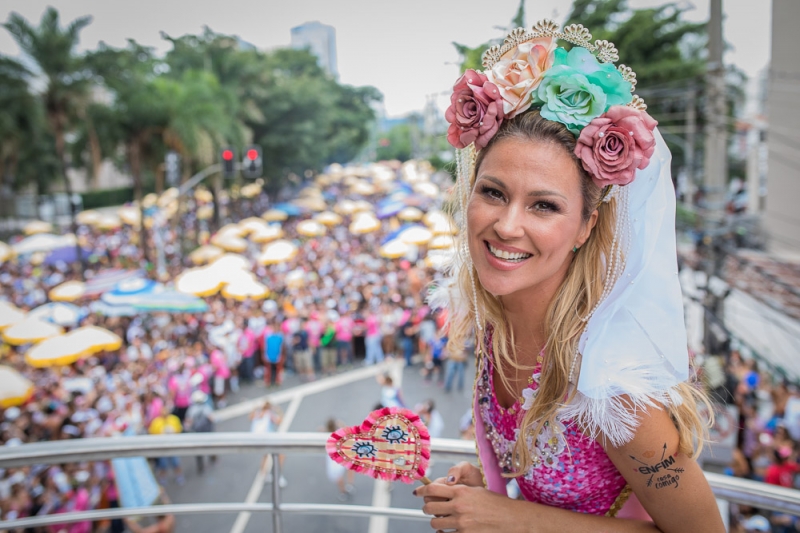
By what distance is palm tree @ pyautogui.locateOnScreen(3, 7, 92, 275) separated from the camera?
50.7 feet

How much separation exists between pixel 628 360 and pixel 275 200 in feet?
103

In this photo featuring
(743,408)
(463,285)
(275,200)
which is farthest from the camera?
(275,200)

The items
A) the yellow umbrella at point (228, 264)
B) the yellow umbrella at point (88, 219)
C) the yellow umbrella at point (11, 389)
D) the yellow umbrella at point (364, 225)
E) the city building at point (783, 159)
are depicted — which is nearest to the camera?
the yellow umbrella at point (11, 389)

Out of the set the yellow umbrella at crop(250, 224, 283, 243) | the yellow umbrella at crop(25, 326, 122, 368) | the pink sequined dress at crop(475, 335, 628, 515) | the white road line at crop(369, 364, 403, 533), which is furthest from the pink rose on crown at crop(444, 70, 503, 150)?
the yellow umbrella at crop(250, 224, 283, 243)

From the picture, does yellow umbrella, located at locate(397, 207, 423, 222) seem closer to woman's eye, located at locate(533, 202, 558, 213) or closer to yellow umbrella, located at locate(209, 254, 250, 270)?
yellow umbrella, located at locate(209, 254, 250, 270)

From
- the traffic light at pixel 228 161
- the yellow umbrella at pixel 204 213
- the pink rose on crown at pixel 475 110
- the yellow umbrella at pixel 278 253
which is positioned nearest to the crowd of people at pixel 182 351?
the yellow umbrella at pixel 278 253

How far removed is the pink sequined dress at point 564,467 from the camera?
1.11 m

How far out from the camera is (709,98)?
679 centimetres

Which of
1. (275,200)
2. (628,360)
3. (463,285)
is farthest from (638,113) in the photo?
(275,200)

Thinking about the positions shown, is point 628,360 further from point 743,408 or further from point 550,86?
point 743,408

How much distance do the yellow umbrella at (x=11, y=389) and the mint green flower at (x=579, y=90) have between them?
771 centimetres

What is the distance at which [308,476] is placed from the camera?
760 centimetres

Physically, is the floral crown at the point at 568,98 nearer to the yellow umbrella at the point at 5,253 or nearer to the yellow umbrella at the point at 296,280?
the yellow umbrella at the point at 296,280

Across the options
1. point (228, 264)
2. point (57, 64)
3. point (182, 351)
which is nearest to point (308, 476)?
point (182, 351)
